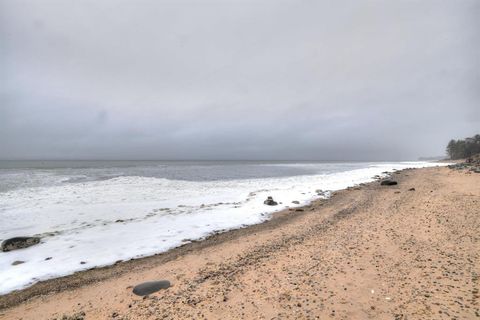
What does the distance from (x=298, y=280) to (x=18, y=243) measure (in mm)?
12300

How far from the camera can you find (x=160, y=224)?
13.6 m

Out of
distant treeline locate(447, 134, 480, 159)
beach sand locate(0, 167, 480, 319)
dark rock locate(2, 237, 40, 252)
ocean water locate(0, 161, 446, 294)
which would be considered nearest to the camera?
beach sand locate(0, 167, 480, 319)

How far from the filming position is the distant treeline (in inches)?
3142

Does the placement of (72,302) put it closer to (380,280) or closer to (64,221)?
(380,280)

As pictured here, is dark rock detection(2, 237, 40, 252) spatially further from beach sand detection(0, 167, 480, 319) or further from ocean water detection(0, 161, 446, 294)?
beach sand detection(0, 167, 480, 319)

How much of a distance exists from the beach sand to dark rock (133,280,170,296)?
0.65ft

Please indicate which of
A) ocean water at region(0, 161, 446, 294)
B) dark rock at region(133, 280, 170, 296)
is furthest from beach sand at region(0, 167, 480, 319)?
ocean water at region(0, 161, 446, 294)

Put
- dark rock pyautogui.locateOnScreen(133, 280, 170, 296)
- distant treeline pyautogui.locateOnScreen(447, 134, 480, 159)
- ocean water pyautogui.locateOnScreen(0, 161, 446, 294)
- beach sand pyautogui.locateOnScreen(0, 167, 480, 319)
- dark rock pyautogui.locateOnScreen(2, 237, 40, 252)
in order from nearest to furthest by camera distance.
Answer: beach sand pyautogui.locateOnScreen(0, 167, 480, 319) < dark rock pyautogui.locateOnScreen(133, 280, 170, 296) < ocean water pyautogui.locateOnScreen(0, 161, 446, 294) < dark rock pyautogui.locateOnScreen(2, 237, 40, 252) < distant treeline pyautogui.locateOnScreen(447, 134, 480, 159)

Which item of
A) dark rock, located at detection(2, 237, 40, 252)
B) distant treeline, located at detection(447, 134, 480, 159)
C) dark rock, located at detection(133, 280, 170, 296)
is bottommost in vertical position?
dark rock, located at detection(2, 237, 40, 252)

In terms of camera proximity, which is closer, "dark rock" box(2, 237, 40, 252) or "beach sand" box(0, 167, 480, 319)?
"beach sand" box(0, 167, 480, 319)

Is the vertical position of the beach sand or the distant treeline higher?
the distant treeline

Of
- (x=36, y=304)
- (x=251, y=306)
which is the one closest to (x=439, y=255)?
(x=251, y=306)

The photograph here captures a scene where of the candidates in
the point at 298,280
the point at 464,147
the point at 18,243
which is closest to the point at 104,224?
the point at 18,243

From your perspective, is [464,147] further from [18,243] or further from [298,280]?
[18,243]
